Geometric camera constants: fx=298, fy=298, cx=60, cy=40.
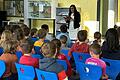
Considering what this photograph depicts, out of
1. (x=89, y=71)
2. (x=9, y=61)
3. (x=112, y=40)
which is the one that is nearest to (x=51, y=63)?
(x=89, y=71)

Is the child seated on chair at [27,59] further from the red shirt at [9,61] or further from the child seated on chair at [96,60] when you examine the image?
the child seated on chair at [96,60]

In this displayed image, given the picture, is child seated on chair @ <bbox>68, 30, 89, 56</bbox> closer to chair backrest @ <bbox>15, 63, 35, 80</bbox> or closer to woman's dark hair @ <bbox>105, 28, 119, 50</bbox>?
woman's dark hair @ <bbox>105, 28, 119, 50</bbox>

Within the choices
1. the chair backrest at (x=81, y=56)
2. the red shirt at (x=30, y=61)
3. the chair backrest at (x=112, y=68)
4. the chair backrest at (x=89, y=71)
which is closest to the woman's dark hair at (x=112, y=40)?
the chair backrest at (x=81, y=56)

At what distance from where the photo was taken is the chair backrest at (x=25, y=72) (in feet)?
12.5

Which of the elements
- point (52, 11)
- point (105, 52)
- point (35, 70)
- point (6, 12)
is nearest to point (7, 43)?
point (35, 70)

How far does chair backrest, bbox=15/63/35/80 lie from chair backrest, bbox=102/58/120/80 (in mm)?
1038

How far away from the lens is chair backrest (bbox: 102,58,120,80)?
13.1 feet

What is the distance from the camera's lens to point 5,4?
13.3m

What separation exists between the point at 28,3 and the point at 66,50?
723 centimetres

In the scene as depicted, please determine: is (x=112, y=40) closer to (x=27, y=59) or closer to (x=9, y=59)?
(x=27, y=59)

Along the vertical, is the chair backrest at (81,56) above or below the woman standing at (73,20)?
below

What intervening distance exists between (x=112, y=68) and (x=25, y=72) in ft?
3.86

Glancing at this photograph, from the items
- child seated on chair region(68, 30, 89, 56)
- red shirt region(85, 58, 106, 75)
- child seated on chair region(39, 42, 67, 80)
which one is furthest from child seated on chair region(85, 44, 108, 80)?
child seated on chair region(68, 30, 89, 56)

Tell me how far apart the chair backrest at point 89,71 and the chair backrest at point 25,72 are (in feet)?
2.03
